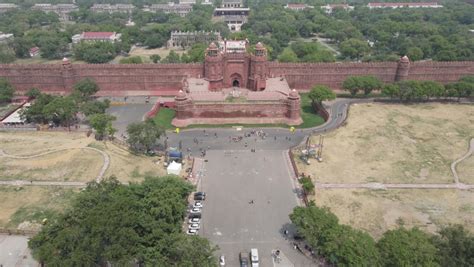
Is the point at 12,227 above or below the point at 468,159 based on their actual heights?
below

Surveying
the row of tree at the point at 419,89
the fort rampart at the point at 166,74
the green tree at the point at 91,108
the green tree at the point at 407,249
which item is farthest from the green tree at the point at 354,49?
the green tree at the point at 407,249

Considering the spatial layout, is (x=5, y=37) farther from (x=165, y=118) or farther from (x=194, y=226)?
(x=194, y=226)

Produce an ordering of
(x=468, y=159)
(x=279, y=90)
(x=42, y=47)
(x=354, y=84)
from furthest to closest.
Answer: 1. (x=42, y=47)
2. (x=354, y=84)
3. (x=279, y=90)
4. (x=468, y=159)

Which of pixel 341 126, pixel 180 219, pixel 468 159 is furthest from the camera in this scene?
pixel 341 126

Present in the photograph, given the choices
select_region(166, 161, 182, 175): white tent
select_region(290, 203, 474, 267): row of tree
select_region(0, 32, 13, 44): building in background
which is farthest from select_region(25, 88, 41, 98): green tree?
select_region(290, 203, 474, 267): row of tree

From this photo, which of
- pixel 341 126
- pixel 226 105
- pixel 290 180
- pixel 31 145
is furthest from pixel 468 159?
pixel 31 145

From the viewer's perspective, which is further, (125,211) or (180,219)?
(180,219)

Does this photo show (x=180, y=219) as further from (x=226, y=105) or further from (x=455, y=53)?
(x=455, y=53)
